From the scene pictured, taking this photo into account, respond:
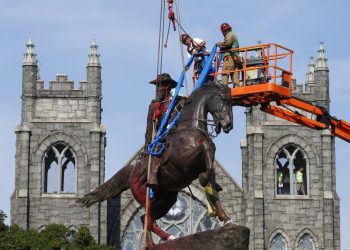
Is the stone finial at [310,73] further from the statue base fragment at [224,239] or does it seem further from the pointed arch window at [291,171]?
the statue base fragment at [224,239]

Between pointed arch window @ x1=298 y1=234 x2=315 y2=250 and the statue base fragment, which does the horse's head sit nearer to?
the statue base fragment

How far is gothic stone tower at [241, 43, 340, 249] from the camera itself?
5447 cm

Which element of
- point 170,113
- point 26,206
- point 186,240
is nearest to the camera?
point 186,240

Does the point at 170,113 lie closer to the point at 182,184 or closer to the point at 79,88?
the point at 182,184

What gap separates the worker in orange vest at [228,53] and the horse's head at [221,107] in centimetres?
107

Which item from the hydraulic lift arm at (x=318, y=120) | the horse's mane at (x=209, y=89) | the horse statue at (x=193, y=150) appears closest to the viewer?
the horse statue at (x=193, y=150)

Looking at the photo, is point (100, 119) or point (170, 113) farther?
point (100, 119)

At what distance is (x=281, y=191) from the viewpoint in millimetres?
55844

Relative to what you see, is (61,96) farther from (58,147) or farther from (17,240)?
(17,240)

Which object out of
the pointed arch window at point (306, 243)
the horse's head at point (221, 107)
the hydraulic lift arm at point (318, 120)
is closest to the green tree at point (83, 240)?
the pointed arch window at point (306, 243)

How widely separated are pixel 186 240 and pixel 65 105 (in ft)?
129

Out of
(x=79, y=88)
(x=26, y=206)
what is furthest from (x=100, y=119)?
(x=26, y=206)

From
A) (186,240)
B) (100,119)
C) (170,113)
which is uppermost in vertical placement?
(100,119)

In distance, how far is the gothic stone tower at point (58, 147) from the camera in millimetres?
54344
